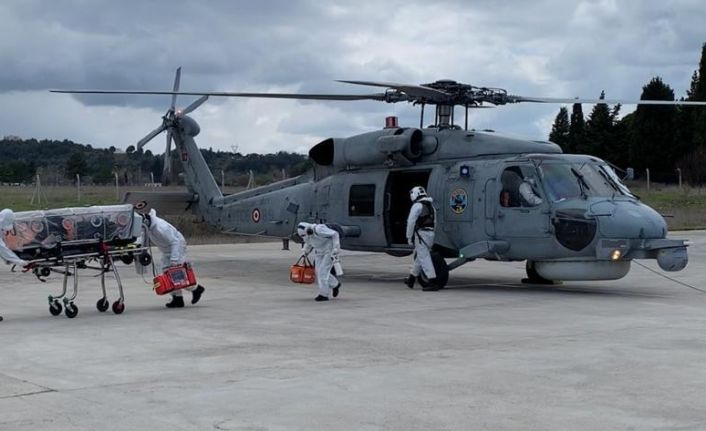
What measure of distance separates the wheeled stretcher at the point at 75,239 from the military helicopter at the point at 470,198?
4.32 meters

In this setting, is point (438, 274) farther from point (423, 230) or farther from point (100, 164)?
point (100, 164)

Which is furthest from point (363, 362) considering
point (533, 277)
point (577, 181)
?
point (533, 277)

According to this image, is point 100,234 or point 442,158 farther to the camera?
point 442,158

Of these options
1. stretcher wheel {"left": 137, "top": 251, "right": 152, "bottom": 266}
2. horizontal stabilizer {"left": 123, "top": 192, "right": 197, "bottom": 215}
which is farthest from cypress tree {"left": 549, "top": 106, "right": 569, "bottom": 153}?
stretcher wheel {"left": 137, "top": 251, "right": 152, "bottom": 266}

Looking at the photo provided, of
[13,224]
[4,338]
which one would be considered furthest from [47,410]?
[13,224]

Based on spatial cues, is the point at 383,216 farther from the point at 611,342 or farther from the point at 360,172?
the point at 611,342

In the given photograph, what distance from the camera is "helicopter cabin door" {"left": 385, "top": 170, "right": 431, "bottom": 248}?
17844 millimetres

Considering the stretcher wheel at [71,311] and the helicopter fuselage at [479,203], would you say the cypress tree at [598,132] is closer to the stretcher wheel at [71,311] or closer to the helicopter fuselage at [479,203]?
the helicopter fuselage at [479,203]

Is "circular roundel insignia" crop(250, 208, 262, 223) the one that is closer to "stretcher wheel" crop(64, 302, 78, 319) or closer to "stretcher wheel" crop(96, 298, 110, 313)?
"stretcher wheel" crop(96, 298, 110, 313)

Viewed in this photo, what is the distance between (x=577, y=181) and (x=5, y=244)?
8590 millimetres

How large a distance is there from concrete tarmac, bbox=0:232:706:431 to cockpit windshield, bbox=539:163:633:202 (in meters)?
1.62

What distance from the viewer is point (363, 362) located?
9094 mm

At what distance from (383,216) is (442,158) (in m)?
1.57

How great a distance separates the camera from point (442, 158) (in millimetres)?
17328
